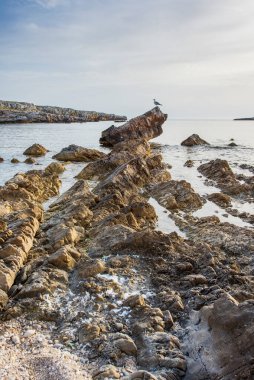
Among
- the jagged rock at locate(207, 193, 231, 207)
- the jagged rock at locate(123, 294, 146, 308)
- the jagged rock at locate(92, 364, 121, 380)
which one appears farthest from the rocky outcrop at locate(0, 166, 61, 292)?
the jagged rock at locate(207, 193, 231, 207)

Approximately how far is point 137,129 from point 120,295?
42.6 meters

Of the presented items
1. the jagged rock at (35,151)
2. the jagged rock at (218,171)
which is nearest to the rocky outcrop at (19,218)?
the jagged rock at (218,171)

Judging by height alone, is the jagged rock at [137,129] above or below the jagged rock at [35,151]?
above

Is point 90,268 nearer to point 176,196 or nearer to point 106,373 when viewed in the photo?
point 106,373

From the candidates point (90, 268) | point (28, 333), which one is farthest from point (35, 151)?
point (28, 333)

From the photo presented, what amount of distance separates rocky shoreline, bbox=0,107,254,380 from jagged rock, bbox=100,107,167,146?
111 feet

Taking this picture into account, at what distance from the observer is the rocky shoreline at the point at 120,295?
5.66 metres

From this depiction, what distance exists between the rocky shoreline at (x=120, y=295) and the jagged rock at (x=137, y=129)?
33792 millimetres

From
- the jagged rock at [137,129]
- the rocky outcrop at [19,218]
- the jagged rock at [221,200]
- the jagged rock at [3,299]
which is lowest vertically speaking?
the jagged rock at [221,200]

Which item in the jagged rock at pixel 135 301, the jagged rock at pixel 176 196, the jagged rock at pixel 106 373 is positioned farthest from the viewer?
the jagged rock at pixel 176 196

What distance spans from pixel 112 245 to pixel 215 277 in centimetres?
320

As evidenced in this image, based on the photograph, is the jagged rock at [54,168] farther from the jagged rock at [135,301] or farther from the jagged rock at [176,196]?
the jagged rock at [135,301]

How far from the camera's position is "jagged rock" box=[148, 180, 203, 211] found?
16.6m

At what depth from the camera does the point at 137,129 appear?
49.2m
